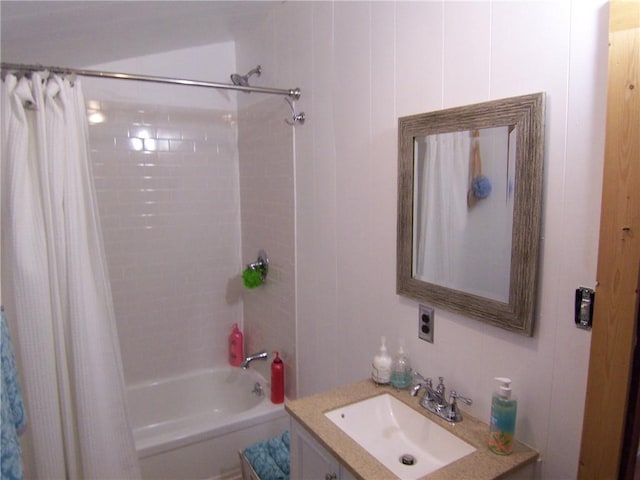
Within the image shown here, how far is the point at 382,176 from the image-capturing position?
159 cm

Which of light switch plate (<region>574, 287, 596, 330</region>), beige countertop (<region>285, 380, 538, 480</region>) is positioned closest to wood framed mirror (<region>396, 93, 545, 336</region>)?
light switch plate (<region>574, 287, 596, 330</region>)

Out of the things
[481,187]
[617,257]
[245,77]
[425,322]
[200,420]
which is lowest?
[200,420]

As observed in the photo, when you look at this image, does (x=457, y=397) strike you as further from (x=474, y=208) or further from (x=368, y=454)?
(x=474, y=208)

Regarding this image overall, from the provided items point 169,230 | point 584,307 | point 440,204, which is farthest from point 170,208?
point 584,307

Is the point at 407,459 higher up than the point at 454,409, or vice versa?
the point at 454,409

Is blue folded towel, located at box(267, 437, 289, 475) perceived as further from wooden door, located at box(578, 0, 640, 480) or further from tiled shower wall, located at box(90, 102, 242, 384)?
wooden door, located at box(578, 0, 640, 480)

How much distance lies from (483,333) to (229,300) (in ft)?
6.50

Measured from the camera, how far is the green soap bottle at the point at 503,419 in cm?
112

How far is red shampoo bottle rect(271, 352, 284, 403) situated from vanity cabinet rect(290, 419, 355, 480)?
876mm

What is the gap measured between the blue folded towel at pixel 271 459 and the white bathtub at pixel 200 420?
10.4 inches

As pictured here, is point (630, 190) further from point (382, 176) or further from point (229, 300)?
point (229, 300)

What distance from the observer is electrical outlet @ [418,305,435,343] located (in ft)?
4.73

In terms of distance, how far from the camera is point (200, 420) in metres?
2.75

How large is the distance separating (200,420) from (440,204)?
7.19 ft
